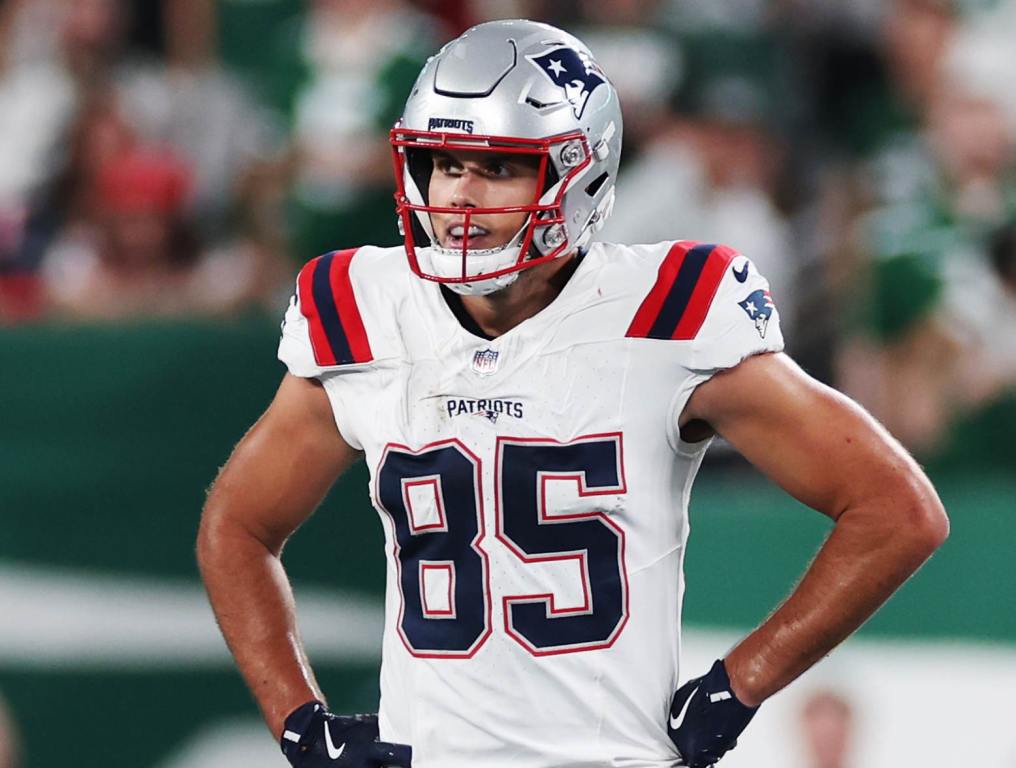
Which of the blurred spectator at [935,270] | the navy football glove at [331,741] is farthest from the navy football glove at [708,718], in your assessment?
the blurred spectator at [935,270]

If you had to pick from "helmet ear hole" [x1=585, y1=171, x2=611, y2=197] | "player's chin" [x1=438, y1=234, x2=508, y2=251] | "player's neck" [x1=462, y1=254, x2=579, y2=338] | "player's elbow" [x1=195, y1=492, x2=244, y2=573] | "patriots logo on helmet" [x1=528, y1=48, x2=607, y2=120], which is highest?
→ "patriots logo on helmet" [x1=528, y1=48, x2=607, y2=120]

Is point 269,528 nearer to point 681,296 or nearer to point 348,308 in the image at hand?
point 348,308

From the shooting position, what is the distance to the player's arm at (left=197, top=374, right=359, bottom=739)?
295 centimetres

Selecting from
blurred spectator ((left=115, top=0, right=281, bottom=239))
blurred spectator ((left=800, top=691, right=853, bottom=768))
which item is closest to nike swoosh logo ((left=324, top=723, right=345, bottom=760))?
blurred spectator ((left=800, top=691, right=853, bottom=768))

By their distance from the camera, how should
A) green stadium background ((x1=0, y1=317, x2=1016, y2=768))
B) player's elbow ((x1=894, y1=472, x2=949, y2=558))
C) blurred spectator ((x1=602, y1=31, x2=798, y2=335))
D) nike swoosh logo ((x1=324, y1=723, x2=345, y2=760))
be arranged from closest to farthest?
player's elbow ((x1=894, y1=472, x2=949, y2=558)), nike swoosh logo ((x1=324, y1=723, x2=345, y2=760)), green stadium background ((x1=0, y1=317, x2=1016, y2=768)), blurred spectator ((x1=602, y1=31, x2=798, y2=335))

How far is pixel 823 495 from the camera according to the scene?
8.77ft

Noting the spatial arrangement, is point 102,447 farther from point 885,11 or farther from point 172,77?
point 885,11

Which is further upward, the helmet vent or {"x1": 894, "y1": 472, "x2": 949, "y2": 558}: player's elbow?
the helmet vent

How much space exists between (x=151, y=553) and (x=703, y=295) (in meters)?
2.83

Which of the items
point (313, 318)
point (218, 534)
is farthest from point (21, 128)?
point (313, 318)

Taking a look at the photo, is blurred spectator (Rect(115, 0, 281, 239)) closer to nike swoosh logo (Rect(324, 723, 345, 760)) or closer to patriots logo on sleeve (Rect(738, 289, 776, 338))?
nike swoosh logo (Rect(324, 723, 345, 760))

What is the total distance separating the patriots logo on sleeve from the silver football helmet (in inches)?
11.5

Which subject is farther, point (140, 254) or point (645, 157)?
point (645, 157)

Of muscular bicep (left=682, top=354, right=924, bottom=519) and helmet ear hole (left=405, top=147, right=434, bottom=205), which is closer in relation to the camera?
muscular bicep (left=682, top=354, right=924, bottom=519)
